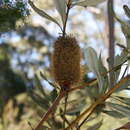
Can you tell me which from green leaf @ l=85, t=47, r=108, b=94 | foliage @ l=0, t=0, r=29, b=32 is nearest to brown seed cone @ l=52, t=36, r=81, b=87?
green leaf @ l=85, t=47, r=108, b=94

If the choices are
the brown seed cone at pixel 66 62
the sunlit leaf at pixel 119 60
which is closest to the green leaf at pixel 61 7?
the brown seed cone at pixel 66 62

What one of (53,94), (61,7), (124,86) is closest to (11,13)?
(61,7)

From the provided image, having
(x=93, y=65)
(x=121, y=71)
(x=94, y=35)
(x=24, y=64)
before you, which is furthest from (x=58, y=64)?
(x=24, y=64)

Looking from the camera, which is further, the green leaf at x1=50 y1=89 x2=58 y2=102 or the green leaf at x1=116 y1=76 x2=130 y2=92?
the green leaf at x1=50 y1=89 x2=58 y2=102

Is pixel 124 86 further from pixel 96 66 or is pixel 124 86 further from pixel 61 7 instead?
pixel 61 7

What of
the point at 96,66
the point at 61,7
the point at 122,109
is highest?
the point at 61,7

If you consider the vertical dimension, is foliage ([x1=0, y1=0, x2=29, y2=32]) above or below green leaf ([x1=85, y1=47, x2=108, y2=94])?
above

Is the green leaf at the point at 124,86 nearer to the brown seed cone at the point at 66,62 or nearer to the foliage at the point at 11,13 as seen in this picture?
the brown seed cone at the point at 66,62

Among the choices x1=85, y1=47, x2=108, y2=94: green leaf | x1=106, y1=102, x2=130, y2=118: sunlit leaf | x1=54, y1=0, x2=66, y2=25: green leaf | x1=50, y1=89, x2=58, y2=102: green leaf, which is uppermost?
x1=54, y1=0, x2=66, y2=25: green leaf

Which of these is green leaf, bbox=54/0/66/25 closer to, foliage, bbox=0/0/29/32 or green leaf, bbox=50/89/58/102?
foliage, bbox=0/0/29/32
